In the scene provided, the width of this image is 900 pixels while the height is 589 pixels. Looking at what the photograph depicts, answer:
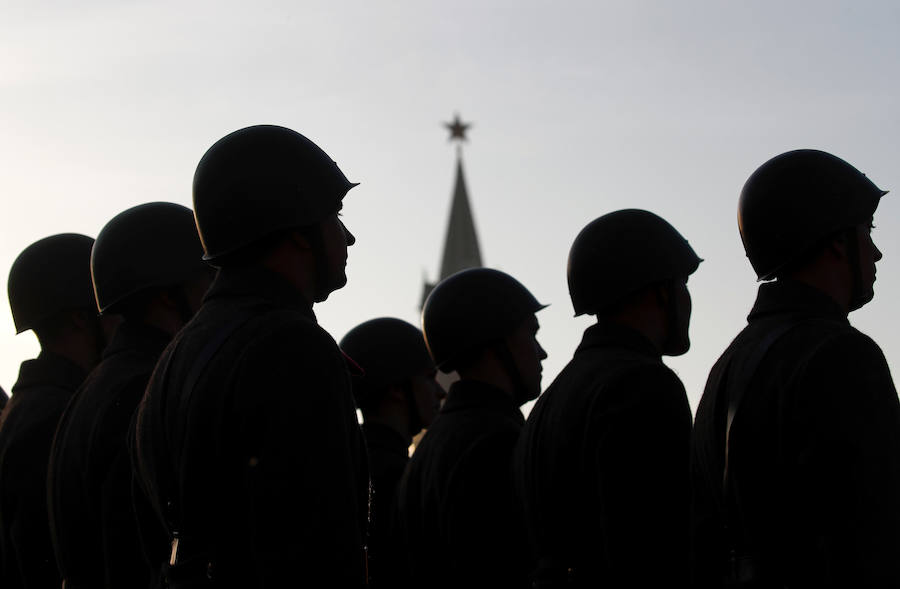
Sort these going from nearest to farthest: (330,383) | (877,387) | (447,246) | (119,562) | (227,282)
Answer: (330,383)
(227,282)
(877,387)
(119,562)
(447,246)

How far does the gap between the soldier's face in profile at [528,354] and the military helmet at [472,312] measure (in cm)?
6

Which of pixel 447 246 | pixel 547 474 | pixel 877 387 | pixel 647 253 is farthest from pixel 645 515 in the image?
pixel 447 246

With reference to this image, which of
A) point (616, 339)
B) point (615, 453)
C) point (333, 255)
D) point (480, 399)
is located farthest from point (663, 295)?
point (333, 255)

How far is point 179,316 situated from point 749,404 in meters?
3.04

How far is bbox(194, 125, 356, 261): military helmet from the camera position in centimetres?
513

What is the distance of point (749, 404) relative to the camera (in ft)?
18.5

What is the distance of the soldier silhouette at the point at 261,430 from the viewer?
4277 mm

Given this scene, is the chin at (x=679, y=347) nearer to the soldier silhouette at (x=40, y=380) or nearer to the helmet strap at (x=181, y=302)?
the helmet strap at (x=181, y=302)

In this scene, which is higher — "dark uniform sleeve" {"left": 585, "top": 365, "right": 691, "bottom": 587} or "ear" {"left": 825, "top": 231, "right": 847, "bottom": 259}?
"ear" {"left": 825, "top": 231, "right": 847, "bottom": 259}

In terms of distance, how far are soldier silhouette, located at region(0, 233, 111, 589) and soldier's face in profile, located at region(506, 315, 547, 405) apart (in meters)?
2.63

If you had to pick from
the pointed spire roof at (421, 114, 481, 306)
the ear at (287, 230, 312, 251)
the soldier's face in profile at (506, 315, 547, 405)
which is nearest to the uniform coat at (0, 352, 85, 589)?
the soldier's face in profile at (506, 315, 547, 405)

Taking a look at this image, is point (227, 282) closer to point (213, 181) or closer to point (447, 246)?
point (213, 181)

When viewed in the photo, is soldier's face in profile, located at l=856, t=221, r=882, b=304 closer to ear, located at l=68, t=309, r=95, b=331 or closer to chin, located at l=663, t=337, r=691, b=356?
chin, located at l=663, t=337, r=691, b=356

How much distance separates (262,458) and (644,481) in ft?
8.03
